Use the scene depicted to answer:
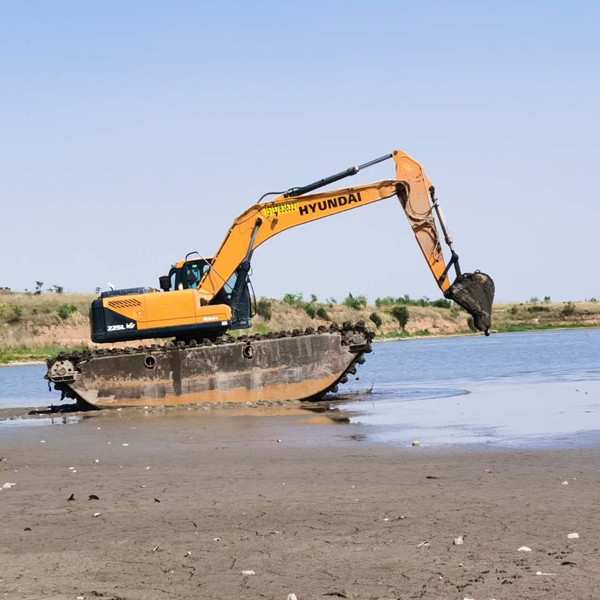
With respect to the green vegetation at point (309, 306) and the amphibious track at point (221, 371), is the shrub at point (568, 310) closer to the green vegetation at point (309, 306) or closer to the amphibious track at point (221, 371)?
the green vegetation at point (309, 306)

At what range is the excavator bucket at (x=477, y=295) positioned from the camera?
22.7m

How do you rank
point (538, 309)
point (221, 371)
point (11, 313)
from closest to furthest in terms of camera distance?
1. point (221, 371)
2. point (11, 313)
3. point (538, 309)

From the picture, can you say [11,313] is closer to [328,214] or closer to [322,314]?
[322,314]

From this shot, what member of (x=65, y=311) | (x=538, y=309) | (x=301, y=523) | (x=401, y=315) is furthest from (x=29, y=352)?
(x=301, y=523)

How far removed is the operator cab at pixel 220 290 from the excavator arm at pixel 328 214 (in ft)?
0.72

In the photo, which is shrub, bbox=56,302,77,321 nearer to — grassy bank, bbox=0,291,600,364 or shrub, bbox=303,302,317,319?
grassy bank, bbox=0,291,600,364

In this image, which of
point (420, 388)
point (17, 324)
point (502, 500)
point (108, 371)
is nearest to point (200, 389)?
Result: point (108, 371)

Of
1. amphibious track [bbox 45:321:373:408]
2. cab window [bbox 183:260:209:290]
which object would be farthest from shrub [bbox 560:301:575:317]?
amphibious track [bbox 45:321:373:408]

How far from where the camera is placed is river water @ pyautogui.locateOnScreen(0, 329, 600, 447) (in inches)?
577

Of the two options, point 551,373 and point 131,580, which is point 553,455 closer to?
point 131,580

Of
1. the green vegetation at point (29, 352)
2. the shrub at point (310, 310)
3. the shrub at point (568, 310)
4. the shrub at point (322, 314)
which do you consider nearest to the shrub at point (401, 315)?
the shrub at point (322, 314)

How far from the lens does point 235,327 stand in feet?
79.1

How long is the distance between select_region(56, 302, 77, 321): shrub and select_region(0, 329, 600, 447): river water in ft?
86.7

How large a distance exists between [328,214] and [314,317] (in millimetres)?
53045
